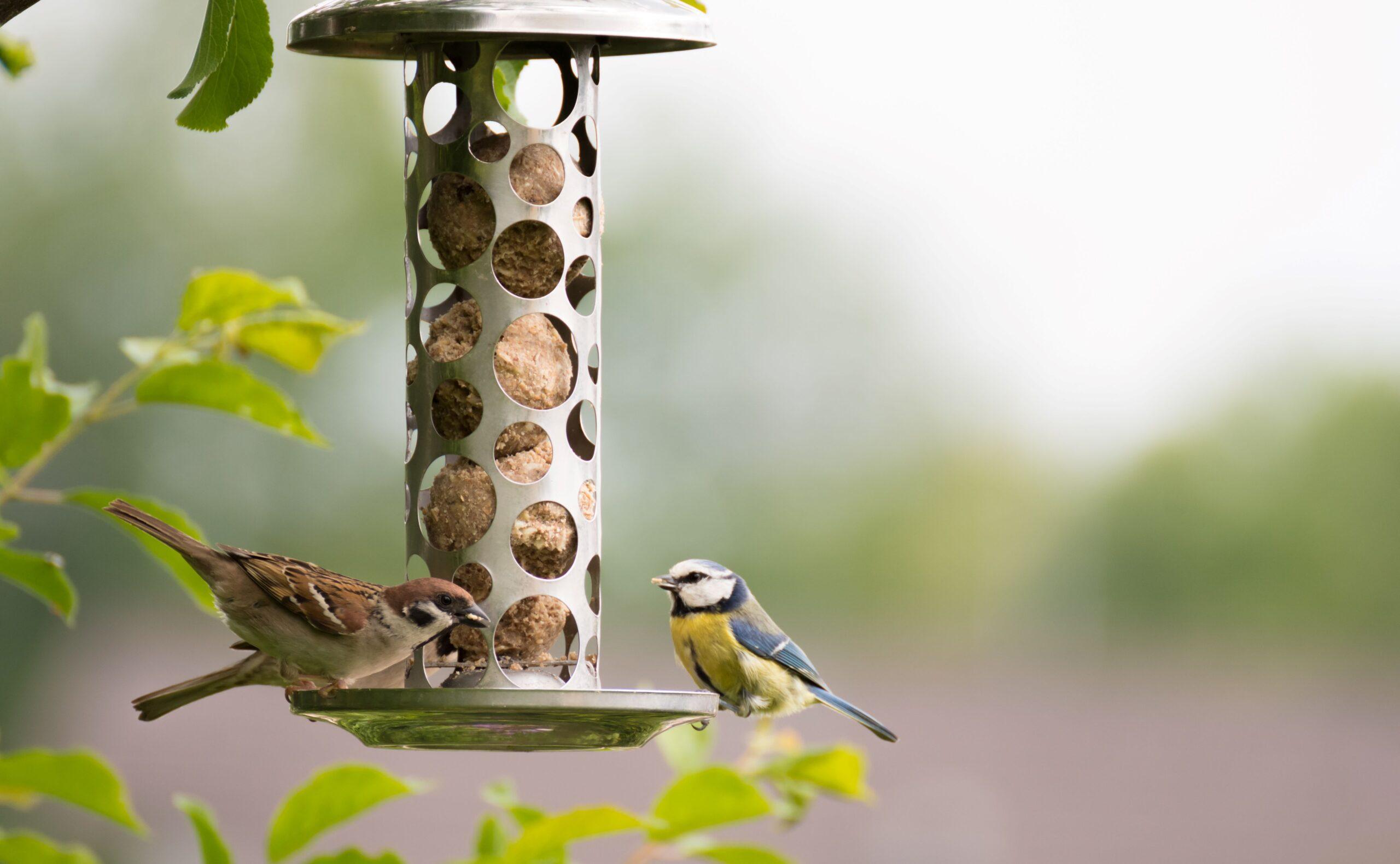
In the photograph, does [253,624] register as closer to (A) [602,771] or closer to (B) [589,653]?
(B) [589,653]

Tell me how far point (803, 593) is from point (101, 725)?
11348 mm

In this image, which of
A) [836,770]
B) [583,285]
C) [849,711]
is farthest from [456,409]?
[849,711]

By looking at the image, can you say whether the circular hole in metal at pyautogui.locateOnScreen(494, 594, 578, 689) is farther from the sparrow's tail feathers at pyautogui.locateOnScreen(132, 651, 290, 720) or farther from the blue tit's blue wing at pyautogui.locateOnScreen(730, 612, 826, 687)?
the blue tit's blue wing at pyautogui.locateOnScreen(730, 612, 826, 687)

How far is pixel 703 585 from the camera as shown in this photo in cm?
431

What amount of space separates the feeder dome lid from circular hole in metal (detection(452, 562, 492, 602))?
1.05 meters

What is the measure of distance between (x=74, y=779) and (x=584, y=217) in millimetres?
1683

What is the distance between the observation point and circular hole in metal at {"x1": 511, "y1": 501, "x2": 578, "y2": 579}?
3256 mm

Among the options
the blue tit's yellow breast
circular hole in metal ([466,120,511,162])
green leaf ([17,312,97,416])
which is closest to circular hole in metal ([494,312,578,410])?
circular hole in metal ([466,120,511,162])

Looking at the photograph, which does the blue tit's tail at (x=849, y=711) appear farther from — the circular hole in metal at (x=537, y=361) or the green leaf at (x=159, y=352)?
the green leaf at (x=159, y=352)

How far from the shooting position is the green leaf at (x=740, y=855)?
105 inches

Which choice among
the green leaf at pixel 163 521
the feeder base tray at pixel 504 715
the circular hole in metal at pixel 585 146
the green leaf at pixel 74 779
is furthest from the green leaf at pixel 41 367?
the circular hole in metal at pixel 585 146

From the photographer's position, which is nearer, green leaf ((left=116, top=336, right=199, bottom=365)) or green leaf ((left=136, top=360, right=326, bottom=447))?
green leaf ((left=136, top=360, right=326, bottom=447))

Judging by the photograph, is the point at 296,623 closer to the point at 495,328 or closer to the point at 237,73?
the point at 495,328

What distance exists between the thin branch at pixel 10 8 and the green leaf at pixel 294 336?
0.87 meters
